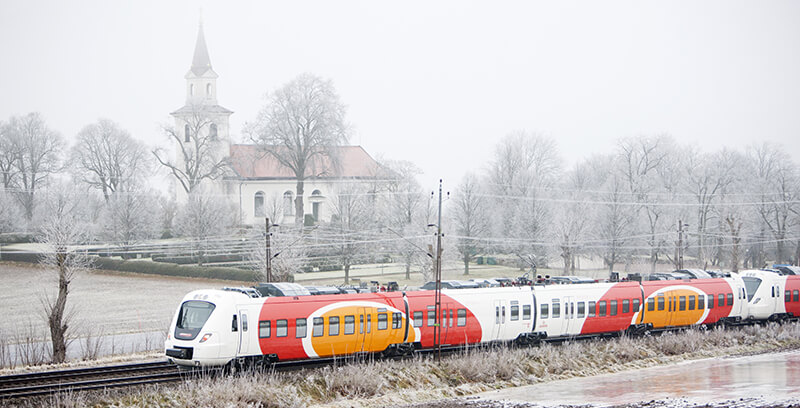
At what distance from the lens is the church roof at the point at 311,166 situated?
283 ft

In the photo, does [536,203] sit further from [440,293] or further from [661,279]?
[440,293]

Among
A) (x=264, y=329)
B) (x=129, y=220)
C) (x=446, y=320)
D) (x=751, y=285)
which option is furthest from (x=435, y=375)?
(x=129, y=220)

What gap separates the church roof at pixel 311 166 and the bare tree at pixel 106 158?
11.7 m

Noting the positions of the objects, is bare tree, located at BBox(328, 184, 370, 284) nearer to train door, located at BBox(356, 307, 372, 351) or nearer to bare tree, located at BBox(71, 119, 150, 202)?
bare tree, located at BBox(71, 119, 150, 202)

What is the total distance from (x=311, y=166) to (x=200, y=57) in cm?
2943

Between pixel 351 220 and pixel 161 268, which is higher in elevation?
pixel 351 220

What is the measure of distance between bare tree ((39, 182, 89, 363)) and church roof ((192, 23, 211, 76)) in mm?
24271

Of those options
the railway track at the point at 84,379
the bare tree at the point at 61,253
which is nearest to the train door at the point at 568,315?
the railway track at the point at 84,379

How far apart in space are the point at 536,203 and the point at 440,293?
5151cm

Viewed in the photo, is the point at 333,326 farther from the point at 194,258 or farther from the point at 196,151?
the point at 196,151

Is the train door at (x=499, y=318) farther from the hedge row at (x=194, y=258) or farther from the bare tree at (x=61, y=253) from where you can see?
the hedge row at (x=194, y=258)

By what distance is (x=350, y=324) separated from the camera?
3097 cm

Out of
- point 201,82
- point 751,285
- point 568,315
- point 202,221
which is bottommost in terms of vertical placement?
point 568,315

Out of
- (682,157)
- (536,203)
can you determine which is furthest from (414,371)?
(682,157)
